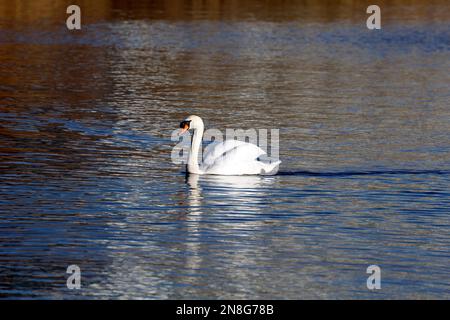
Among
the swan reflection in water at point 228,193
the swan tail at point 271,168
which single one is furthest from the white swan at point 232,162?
the swan reflection in water at point 228,193

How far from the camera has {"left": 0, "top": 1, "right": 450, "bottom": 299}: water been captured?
555 inches

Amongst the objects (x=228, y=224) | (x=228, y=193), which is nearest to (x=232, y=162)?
(x=228, y=193)

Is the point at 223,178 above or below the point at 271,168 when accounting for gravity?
below

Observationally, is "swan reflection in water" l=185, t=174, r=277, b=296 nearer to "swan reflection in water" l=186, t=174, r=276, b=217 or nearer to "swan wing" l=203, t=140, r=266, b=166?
"swan reflection in water" l=186, t=174, r=276, b=217

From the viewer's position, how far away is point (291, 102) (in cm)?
2841

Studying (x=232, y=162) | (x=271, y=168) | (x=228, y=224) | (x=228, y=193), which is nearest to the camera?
(x=228, y=224)

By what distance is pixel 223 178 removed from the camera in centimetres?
1978

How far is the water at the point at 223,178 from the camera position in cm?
1411

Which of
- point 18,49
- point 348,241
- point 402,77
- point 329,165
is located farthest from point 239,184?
point 18,49

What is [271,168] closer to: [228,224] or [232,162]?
[232,162]

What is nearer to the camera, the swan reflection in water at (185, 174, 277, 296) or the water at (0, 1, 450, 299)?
the water at (0, 1, 450, 299)

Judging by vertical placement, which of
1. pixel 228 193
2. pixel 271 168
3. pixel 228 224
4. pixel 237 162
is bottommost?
pixel 228 224

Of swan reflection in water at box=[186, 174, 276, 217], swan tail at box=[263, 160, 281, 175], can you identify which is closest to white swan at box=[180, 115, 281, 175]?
swan tail at box=[263, 160, 281, 175]

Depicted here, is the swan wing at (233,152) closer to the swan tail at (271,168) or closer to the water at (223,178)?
the swan tail at (271,168)
